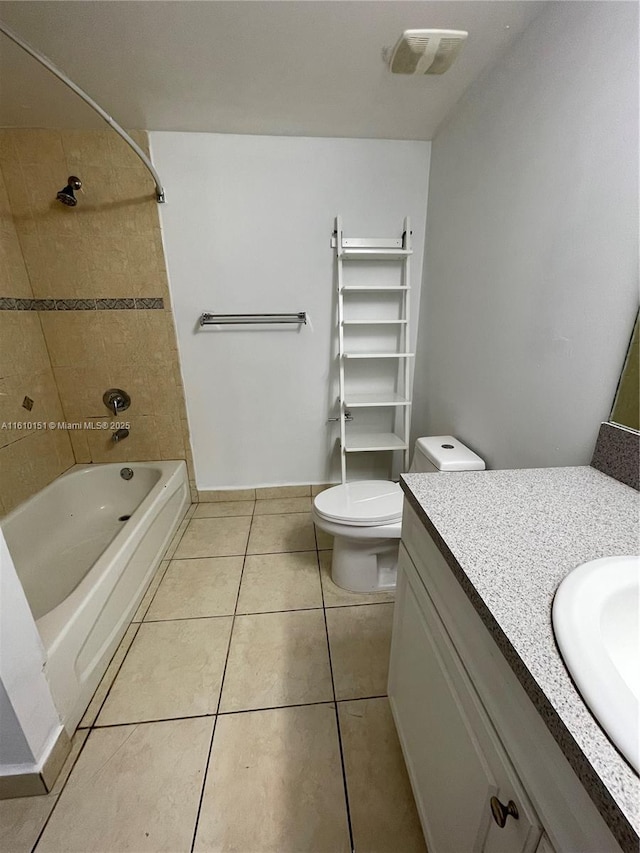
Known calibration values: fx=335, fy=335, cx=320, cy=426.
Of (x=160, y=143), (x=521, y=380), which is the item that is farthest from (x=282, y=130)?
(x=521, y=380)

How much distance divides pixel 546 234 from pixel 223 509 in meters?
2.20

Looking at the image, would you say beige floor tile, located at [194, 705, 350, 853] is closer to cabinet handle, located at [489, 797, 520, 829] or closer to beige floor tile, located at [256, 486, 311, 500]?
cabinet handle, located at [489, 797, 520, 829]

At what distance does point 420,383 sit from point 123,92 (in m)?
2.00

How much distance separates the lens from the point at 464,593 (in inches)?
23.3

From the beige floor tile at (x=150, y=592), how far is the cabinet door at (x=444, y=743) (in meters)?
1.15

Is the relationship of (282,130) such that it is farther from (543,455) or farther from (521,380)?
(543,455)

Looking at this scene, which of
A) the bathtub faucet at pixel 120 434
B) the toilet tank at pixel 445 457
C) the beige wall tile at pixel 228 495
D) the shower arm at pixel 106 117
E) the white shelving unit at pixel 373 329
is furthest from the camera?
the beige wall tile at pixel 228 495

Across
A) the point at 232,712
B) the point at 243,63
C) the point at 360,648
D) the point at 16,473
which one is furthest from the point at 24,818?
the point at 243,63

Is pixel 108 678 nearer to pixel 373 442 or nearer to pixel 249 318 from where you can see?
pixel 373 442

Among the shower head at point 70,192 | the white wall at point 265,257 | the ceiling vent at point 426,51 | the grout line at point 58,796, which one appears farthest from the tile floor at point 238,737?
the ceiling vent at point 426,51

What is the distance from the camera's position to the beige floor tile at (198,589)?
1506mm

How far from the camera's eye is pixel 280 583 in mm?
1657

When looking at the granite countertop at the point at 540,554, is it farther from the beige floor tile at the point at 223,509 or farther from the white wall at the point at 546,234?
the beige floor tile at the point at 223,509

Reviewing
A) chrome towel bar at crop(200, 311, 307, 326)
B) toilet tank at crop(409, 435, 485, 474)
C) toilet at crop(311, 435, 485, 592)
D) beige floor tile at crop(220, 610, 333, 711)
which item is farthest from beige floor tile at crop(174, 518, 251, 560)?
chrome towel bar at crop(200, 311, 307, 326)
